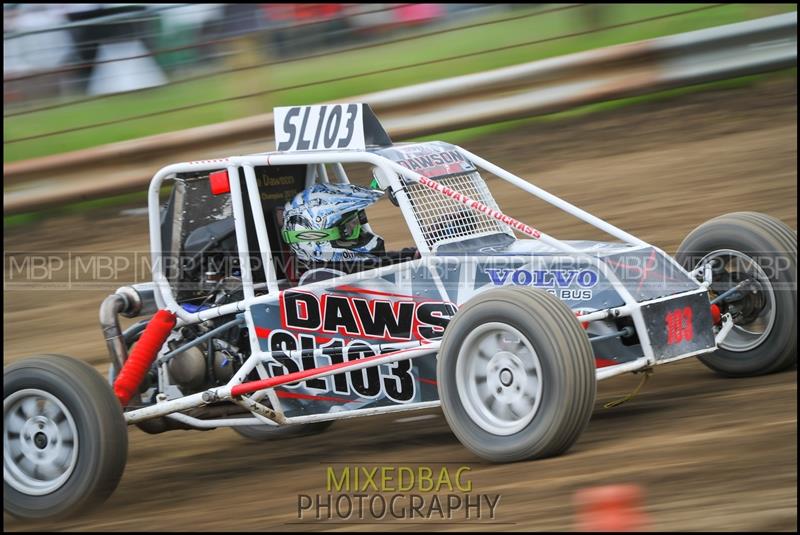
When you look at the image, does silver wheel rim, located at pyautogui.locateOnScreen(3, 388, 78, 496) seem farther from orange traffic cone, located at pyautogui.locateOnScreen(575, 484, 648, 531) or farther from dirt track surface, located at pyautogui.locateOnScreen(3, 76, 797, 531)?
orange traffic cone, located at pyautogui.locateOnScreen(575, 484, 648, 531)

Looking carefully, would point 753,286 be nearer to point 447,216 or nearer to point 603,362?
point 603,362

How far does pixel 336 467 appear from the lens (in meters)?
6.12

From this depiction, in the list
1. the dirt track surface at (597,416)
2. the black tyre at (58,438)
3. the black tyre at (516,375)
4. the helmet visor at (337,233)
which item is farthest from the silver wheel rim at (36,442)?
the black tyre at (516,375)

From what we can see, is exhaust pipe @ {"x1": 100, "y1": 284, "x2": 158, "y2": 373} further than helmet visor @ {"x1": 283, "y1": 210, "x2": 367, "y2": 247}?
Yes

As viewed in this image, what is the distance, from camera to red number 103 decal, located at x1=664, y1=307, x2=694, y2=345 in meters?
5.69

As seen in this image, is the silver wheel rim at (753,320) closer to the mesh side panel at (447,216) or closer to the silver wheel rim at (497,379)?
the mesh side panel at (447,216)

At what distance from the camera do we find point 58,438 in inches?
232

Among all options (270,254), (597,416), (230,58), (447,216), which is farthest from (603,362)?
(230,58)

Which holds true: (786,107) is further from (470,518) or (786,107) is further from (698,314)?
(470,518)

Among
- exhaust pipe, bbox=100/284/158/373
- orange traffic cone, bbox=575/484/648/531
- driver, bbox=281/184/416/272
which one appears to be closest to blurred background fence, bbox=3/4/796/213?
exhaust pipe, bbox=100/284/158/373

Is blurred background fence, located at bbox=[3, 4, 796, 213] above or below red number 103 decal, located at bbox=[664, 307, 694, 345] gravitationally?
above

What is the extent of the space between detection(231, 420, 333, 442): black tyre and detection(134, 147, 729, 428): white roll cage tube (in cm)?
86

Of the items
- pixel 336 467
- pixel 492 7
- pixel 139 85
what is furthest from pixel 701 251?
pixel 139 85

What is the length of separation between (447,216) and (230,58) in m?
6.65
